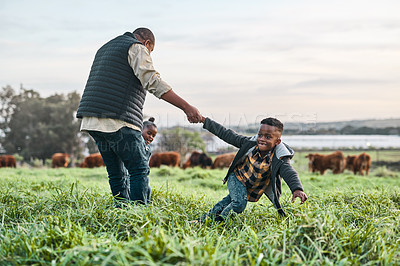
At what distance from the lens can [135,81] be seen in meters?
3.88

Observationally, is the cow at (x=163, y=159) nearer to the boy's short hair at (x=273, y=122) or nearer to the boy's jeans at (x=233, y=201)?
the boy's jeans at (x=233, y=201)

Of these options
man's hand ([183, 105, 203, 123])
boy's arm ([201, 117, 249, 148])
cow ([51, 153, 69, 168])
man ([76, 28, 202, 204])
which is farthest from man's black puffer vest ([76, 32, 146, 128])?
cow ([51, 153, 69, 168])

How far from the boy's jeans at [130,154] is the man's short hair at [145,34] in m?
1.08

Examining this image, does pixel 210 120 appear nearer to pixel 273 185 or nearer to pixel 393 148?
pixel 273 185

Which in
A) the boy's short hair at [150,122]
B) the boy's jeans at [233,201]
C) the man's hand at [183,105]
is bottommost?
the boy's jeans at [233,201]

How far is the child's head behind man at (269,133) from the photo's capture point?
3650 millimetres

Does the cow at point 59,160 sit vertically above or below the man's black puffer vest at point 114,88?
below

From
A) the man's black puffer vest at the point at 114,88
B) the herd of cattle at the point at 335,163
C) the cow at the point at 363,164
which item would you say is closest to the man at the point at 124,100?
the man's black puffer vest at the point at 114,88

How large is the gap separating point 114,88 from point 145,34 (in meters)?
0.77

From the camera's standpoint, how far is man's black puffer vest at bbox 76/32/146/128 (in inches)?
149

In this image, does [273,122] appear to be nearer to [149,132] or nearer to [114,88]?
[114,88]

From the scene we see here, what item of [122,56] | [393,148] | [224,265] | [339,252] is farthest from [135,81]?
[393,148]

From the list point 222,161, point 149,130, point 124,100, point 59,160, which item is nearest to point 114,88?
point 124,100

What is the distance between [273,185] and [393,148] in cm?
1945
